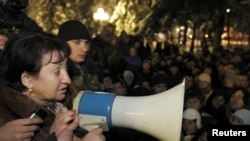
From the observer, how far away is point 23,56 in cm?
167

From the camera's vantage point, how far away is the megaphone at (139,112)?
1.70m

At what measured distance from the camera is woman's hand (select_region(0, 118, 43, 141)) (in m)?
1.57

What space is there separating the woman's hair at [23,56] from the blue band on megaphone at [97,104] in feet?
0.70

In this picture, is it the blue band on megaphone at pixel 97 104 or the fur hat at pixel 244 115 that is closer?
the blue band on megaphone at pixel 97 104

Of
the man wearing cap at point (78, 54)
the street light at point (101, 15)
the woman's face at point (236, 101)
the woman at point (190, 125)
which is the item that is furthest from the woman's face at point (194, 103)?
the street light at point (101, 15)

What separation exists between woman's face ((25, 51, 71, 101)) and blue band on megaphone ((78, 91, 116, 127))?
0.43ft

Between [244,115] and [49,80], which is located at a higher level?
[49,80]

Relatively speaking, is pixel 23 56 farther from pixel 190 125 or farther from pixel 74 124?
pixel 190 125

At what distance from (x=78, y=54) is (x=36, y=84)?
4.00ft

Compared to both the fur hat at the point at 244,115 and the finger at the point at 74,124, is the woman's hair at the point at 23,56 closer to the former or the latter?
the finger at the point at 74,124

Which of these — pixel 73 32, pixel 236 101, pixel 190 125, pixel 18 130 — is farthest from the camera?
pixel 236 101

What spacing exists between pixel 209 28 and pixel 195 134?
12.9m

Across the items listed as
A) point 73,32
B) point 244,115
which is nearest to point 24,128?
point 73,32

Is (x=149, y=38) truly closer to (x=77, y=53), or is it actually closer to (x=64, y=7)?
(x=64, y=7)
